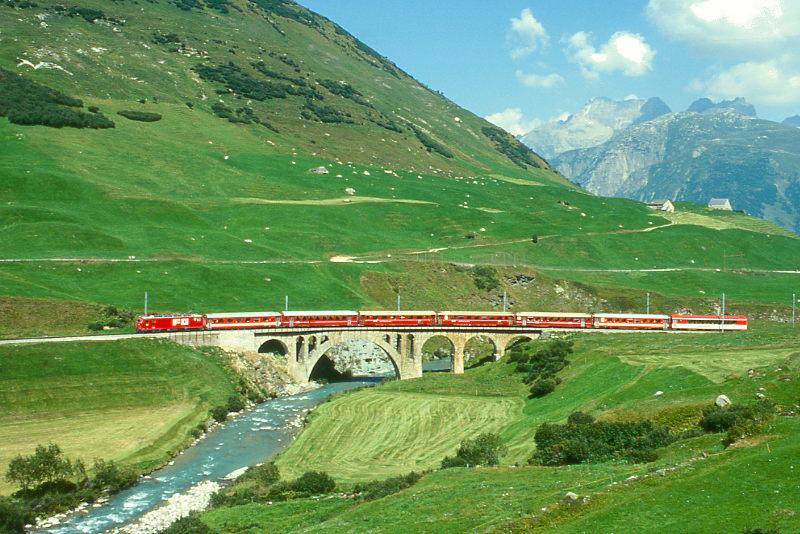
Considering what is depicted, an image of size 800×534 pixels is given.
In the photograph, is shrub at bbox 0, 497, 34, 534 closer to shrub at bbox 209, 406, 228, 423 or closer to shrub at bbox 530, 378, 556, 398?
shrub at bbox 209, 406, 228, 423

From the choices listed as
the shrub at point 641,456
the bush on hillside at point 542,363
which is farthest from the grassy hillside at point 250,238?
the shrub at point 641,456

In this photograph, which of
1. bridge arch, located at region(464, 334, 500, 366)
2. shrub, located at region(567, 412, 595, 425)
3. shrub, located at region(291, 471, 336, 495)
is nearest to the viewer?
shrub, located at region(291, 471, 336, 495)

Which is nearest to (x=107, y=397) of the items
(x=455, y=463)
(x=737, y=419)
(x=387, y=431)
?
(x=387, y=431)

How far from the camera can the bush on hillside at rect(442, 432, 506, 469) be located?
52.2m

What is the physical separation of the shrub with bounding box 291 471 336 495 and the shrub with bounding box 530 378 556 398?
30.5 metres

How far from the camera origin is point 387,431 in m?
70.3

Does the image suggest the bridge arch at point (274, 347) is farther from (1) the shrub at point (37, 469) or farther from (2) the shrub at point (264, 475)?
(1) the shrub at point (37, 469)

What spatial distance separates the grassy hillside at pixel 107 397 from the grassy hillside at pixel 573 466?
11399 mm

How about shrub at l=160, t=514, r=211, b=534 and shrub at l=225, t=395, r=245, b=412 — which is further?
shrub at l=225, t=395, r=245, b=412

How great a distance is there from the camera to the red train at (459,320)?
323ft

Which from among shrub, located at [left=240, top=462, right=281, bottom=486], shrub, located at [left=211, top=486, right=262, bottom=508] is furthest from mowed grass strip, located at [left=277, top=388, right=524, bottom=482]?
shrub, located at [left=211, top=486, right=262, bottom=508]

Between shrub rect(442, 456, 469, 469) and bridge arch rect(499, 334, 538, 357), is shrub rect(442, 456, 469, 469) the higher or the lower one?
the lower one

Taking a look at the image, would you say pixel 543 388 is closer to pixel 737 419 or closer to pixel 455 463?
pixel 455 463

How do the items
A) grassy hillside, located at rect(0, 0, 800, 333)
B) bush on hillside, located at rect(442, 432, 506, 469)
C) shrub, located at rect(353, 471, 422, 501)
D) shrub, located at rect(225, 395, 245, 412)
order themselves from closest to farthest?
1. shrub, located at rect(353, 471, 422, 501)
2. bush on hillside, located at rect(442, 432, 506, 469)
3. shrub, located at rect(225, 395, 245, 412)
4. grassy hillside, located at rect(0, 0, 800, 333)
